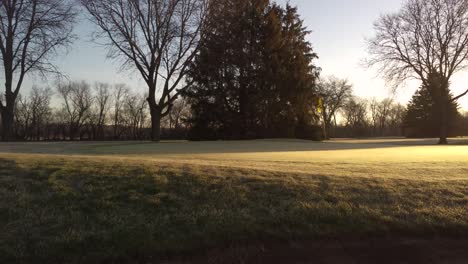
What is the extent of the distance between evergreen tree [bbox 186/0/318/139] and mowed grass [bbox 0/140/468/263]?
2993cm

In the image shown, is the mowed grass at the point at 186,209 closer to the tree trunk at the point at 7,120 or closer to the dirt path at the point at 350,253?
the dirt path at the point at 350,253

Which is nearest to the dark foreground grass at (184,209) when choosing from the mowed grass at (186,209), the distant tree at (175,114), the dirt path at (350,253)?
the mowed grass at (186,209)

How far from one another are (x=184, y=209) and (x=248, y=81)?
34.0 metres

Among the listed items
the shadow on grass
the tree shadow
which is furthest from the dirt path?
the shadow on grass

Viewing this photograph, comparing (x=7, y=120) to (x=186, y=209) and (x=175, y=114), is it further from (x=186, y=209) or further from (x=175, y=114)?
(x=175, y=114)

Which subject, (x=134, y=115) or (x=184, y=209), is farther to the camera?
(x=134, y=115)

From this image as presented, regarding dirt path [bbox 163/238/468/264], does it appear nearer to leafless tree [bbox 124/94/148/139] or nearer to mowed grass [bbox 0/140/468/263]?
mowed grass [bbox 0/140/468/263]

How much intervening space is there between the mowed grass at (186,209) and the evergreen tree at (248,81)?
29927 millimetres

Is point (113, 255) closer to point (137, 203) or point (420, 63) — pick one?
point (137, 203)

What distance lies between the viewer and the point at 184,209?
7.37 meters

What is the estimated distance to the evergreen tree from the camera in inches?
1560

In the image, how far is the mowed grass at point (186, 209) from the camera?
243 inches

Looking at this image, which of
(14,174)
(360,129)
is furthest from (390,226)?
(360,129)

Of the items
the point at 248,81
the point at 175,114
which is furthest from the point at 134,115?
the point at 248,81
